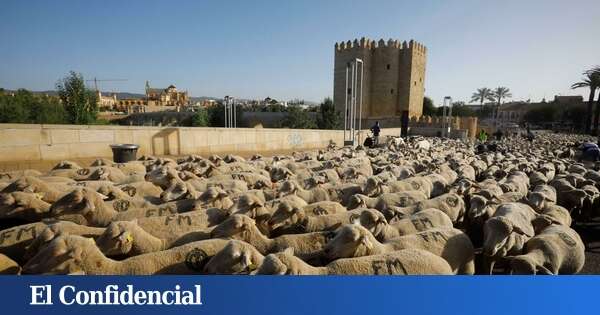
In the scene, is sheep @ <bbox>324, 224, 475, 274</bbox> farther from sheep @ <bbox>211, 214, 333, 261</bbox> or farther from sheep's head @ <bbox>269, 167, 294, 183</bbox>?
sheep's head @ <bbox>269, 167, 294, 183</bbox>

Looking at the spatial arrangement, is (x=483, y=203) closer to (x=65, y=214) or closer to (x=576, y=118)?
(x=65, y=214)

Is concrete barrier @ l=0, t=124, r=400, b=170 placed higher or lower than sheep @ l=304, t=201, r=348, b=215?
higher

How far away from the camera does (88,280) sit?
3.03m

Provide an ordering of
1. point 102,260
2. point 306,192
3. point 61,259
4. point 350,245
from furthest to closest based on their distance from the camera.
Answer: point 306,192 < point 350,245 < point 102,260 < point 61,259

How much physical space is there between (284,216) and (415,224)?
204 centimetres

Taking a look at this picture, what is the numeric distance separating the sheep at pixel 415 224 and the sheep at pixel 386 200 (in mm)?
716

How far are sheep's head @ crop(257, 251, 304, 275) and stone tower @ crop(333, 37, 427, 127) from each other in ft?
157

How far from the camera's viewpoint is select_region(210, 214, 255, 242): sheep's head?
444cm

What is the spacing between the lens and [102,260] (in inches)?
142

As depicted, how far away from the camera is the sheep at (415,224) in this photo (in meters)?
4.96

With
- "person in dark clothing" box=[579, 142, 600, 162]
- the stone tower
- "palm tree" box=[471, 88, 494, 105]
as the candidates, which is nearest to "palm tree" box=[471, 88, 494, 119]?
"palm tree" box=[471, 88, 494, 105]

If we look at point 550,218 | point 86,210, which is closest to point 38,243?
point 86,210

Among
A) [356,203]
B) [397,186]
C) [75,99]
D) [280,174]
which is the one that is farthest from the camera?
[75,99]

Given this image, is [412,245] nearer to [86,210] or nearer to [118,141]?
[86,210]
